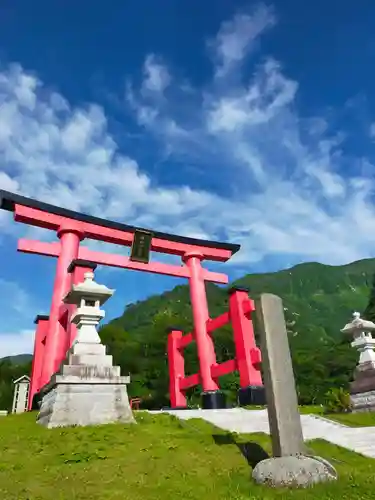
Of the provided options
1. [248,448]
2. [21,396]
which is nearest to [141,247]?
[248,448]

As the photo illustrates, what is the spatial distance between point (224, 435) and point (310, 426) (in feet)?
9.02

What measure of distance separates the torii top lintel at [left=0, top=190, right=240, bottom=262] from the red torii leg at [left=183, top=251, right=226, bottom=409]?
1.79ft

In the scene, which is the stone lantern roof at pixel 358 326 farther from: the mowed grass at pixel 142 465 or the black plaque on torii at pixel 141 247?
the black plaque on torii at pixel 141 247

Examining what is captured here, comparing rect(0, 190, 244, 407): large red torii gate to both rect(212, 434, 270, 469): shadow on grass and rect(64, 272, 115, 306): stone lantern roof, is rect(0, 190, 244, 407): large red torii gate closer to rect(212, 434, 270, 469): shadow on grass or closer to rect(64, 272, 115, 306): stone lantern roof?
rect(64, 272, 115, 306): stone lantern roof

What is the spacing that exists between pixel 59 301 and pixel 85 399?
4.77 m

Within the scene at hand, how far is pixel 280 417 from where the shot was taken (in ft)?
16.9

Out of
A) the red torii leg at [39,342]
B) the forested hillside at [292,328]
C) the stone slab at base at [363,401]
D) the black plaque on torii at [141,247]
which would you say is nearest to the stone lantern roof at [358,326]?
the stone slab at base at [363,401]

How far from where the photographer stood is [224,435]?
23.9 ft

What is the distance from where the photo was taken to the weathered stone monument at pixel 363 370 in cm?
1109

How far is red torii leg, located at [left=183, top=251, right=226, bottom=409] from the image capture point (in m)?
13.7

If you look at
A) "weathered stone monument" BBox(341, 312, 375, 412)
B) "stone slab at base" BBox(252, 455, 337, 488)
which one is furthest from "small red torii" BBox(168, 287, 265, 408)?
"stone slab at base" BBox(252, 455, 337, 488)

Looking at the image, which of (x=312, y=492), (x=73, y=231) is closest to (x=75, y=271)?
(x=73, y=231)

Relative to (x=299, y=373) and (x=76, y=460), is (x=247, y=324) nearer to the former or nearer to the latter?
(x=76, y=460)

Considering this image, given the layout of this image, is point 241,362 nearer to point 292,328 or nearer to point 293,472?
point 293,472
